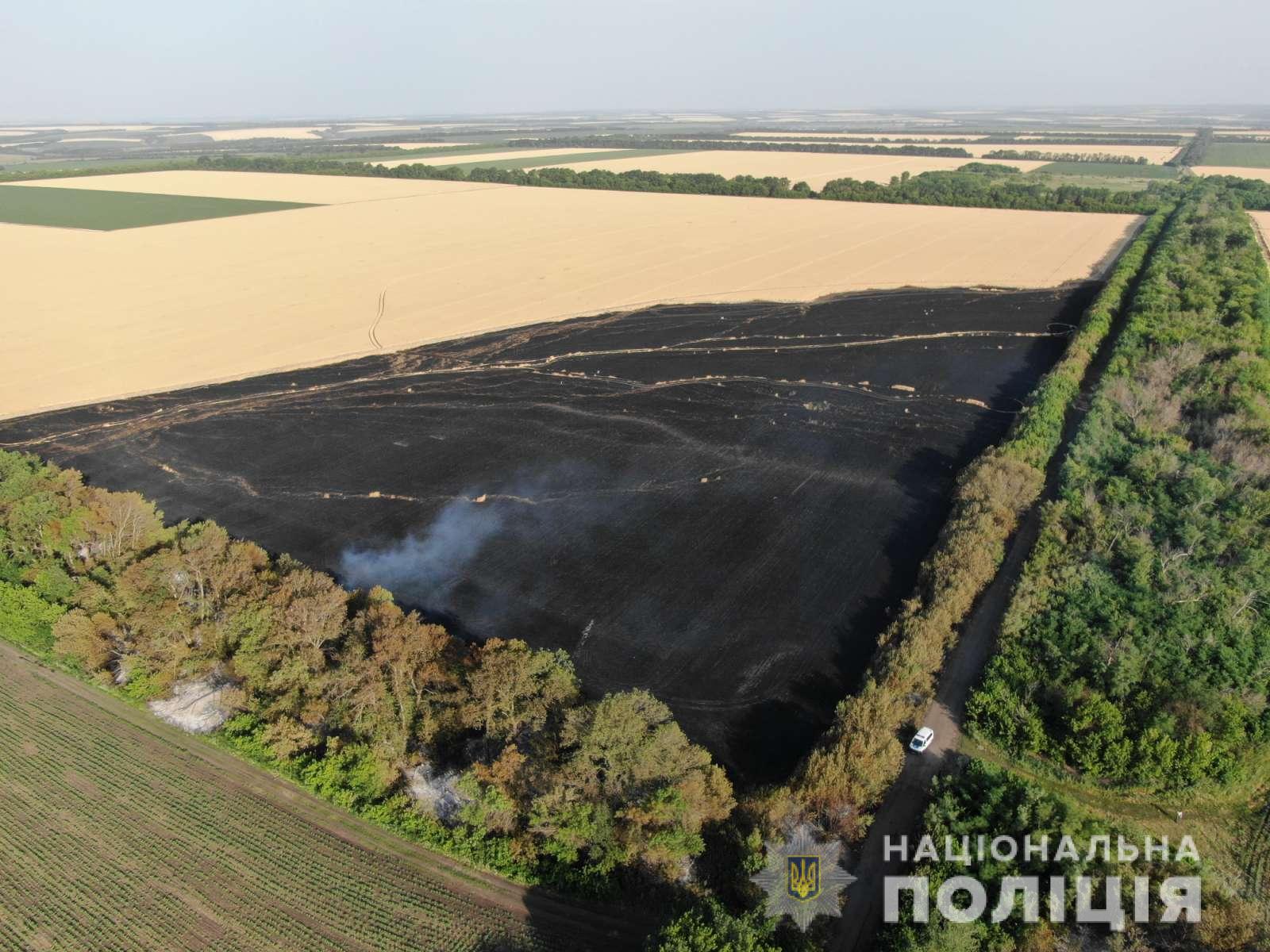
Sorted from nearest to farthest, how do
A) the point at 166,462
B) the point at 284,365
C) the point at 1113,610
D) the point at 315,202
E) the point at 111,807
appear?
the point at 111,807 → the point at 1113,610 → the point at 166,462 → the point at 284,365 → the point at 315,202

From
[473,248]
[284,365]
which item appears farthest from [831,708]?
[473,248]

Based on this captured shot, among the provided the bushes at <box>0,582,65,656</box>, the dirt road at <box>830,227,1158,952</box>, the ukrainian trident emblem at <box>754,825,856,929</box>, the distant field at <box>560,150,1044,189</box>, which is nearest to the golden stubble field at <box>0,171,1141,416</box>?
the bushes at <box>0,582,65,656</box>

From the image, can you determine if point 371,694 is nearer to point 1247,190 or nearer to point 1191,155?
point 1247,190

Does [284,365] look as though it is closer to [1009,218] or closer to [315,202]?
[315,202]

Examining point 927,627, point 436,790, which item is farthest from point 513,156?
point 436,790

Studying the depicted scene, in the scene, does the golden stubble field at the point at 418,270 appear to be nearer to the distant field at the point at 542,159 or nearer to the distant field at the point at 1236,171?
the distant field at the point at 542,159

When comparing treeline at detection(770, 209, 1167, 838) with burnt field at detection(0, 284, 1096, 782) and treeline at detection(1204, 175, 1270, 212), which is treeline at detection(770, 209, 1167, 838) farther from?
treeline at detection(1204, 175, 1270, 212)
